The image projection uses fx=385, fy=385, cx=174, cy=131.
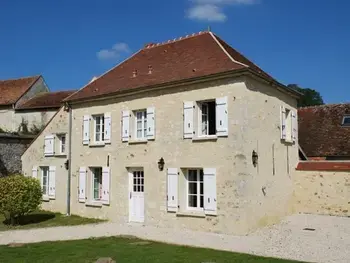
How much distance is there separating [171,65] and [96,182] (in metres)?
5.83

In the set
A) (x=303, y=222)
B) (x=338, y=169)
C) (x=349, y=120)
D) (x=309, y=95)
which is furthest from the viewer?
(x=309, y=95)

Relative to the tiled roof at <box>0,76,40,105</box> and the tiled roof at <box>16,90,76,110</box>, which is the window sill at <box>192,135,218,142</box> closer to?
the tiled roof at <box>16,90,76,110</box>

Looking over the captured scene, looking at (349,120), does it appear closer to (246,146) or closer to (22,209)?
(246,146)

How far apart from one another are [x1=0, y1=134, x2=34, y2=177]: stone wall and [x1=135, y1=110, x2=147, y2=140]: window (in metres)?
9.44

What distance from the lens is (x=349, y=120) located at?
819 inches

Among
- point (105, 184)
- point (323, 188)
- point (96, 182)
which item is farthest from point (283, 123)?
point (96, 182)

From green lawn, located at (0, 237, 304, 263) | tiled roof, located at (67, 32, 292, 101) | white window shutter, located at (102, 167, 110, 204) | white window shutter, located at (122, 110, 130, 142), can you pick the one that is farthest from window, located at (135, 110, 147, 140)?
green lawn, located at (0, 237, 304, 263)

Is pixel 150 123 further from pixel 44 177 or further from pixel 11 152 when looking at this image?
pixel 11 152

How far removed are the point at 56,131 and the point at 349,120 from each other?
15210 millimetres

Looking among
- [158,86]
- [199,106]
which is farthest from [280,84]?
[158,86]

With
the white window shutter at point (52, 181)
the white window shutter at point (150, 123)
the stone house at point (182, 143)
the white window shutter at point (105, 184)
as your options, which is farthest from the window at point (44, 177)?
the white window shutter at point (150, 123)

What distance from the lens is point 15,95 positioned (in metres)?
29.9

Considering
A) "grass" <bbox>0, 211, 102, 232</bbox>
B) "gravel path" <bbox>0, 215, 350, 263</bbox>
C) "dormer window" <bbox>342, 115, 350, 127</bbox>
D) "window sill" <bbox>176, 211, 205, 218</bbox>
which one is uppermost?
"dormer window" <bbox>342, 115, 350, 127</bbox>

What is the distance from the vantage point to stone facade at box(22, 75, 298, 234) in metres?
11.8
